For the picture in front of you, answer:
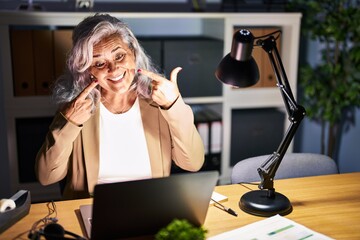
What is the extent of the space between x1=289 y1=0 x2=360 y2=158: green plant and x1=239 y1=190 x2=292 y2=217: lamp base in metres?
1.57

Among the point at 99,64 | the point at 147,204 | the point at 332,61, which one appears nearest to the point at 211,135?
the point at 332,61

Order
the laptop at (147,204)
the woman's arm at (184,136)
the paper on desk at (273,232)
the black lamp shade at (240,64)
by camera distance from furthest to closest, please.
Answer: the woman's arm at (184,136)
the black lamp shade at (240,64)
the paper on desk at (273,232)
the laptop at (147,204)

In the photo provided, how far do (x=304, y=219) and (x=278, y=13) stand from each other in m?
1.71

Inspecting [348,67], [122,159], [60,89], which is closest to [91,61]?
[60,89]

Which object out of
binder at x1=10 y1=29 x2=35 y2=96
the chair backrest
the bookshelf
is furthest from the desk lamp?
binder at x1=10 y1=29 x2=35 y2=96

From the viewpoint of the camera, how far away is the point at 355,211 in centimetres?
156

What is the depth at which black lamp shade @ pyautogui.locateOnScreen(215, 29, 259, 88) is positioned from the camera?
1480mm

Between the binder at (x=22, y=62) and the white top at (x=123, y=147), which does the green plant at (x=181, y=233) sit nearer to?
the white top at (x=123, y=147)

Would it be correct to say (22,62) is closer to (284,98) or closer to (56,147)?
(56,147)

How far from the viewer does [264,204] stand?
5.03 ft

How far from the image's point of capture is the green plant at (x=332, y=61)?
116 inches

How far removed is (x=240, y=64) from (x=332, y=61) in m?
1.86

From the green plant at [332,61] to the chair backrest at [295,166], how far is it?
1117 millimetres

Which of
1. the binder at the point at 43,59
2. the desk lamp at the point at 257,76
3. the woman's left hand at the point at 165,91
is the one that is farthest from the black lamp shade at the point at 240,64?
the binder at the point at 43,59
